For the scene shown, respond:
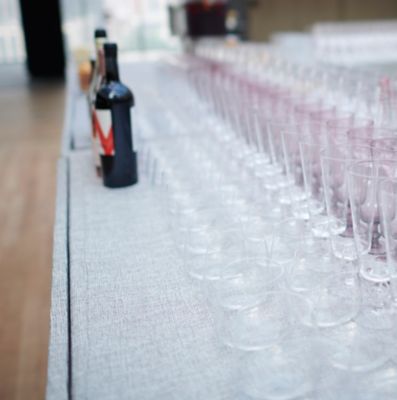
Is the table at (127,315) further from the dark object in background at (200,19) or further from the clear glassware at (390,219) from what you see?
the dark object in background at (200,19)

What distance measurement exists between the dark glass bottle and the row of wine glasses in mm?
81

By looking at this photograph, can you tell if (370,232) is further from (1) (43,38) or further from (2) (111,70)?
(1) (43,38)

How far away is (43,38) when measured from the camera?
10523 millimetres

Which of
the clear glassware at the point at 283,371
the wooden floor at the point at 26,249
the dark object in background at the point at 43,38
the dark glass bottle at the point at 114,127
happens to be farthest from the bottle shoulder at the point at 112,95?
the dark object in background at the point at 43,38

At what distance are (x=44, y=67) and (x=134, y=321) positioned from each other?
10860mm

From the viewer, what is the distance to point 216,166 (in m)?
1.28

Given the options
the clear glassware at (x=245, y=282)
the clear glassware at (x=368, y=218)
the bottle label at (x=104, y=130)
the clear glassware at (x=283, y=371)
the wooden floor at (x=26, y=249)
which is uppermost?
the bottle label at (x=104, y=130)

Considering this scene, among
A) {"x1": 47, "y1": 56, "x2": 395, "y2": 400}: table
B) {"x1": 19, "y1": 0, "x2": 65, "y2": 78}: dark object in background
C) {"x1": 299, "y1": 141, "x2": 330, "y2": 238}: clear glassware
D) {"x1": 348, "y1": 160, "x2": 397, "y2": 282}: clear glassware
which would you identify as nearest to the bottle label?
{"x1": 47, "y1": 56, "x2": 395, "y2": 400}: table

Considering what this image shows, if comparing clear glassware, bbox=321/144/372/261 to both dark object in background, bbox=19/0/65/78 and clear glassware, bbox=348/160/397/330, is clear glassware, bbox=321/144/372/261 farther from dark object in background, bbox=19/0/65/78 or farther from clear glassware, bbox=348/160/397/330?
dark object in background, bbox=19/0/65/78

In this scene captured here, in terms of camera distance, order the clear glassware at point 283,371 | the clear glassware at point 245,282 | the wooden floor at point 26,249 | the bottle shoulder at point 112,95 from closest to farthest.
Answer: the clear glassware at point 283,371 < the clear glassware at point 245,282 < the bottle shoulder at point 112,95 < the wooden floor at point 26,249

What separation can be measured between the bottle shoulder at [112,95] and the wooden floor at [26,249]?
102 centimetres

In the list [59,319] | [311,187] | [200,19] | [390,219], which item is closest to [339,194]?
[311,187]

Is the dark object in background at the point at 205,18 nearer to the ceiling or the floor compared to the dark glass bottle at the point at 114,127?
nearer to the ceiling

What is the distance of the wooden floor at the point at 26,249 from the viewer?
1.87 metres
